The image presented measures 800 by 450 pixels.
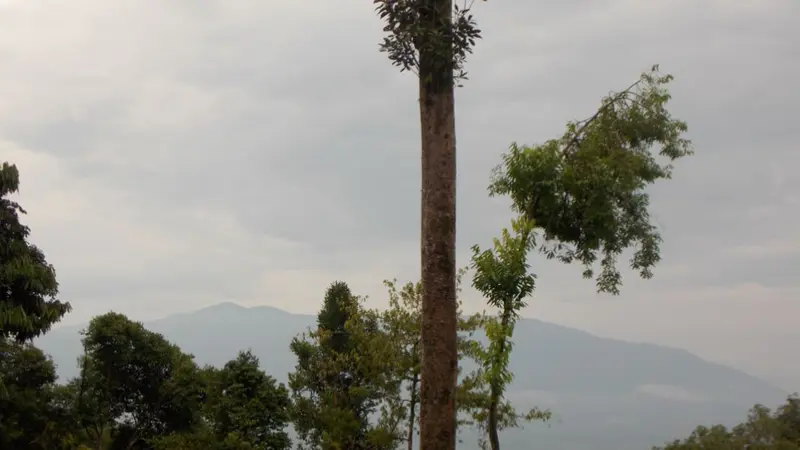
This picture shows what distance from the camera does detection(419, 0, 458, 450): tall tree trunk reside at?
10008 millimetres

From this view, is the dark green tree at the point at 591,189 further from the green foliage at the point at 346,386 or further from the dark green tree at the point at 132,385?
the dark green tree at the point at 132,385

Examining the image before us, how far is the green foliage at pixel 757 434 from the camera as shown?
2525 cm

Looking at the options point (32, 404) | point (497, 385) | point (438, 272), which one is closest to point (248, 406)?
point (32, 404)

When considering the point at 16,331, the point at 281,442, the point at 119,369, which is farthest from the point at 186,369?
the point at 16,331

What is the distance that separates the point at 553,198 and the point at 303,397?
2793cm

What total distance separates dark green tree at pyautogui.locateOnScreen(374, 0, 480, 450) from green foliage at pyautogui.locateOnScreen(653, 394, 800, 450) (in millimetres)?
18244

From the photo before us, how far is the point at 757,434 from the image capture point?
26.4m

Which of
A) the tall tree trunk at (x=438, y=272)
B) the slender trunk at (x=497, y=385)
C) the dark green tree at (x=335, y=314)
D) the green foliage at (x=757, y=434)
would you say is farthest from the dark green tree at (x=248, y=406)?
the tall tree trunk at (x=438, y=272)

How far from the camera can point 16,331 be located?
27.7 m

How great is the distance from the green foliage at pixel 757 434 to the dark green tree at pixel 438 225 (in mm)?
18244

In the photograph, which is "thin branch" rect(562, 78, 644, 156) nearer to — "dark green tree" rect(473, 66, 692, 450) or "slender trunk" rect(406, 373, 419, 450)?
"dark green tree" rect(473, 66, 692, 450)

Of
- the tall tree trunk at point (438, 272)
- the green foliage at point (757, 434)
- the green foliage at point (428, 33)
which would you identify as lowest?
the green foliage at point (757, 434)

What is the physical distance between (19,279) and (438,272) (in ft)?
72.0

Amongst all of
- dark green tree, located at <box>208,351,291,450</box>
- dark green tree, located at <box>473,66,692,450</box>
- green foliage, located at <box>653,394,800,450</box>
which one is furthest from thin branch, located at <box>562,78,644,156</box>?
dark green tree, located at <box>208,351,291,450</box>
